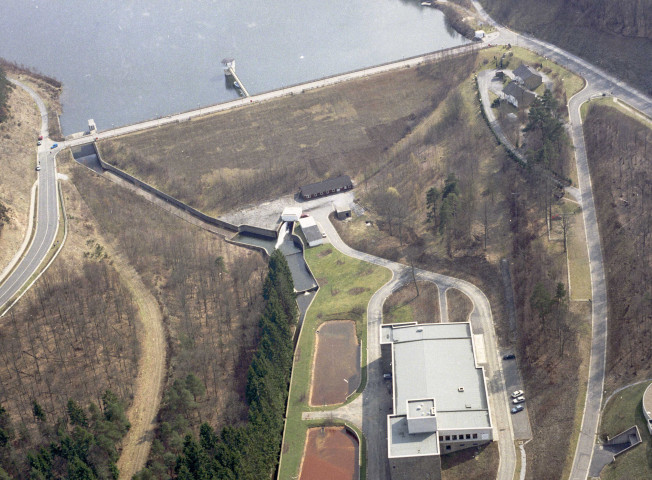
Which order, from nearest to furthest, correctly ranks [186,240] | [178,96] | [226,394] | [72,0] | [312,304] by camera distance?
[226,394]
[312,304]
[186,240]
[178,96]
[72,0]

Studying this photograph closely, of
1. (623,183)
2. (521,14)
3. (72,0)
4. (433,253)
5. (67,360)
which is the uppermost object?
(72,0)

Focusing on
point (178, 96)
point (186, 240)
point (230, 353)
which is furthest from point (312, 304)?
point (178, 96)

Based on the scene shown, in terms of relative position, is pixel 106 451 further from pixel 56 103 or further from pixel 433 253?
pixel 56 103

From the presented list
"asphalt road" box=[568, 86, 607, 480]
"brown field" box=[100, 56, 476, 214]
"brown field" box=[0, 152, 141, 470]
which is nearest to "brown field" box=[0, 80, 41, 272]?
"brown field" box=[0, 152, 141, 470]

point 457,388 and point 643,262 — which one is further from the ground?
point 643,262

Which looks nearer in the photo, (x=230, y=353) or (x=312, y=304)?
(x=230, y=353)

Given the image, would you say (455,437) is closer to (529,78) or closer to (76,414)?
(76,414)

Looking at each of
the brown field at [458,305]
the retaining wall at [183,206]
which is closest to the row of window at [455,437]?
the brown field at [458,305]

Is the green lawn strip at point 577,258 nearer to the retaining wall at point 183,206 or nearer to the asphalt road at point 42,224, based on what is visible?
the retaining wall at point 183,206
